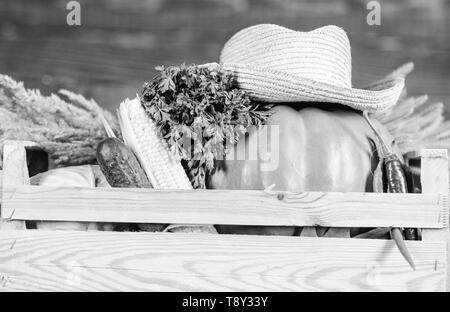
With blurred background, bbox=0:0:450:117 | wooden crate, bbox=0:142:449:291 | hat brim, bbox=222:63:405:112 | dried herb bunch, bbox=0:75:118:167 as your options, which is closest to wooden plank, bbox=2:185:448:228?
wooden crate, bbox=0:142:449:291

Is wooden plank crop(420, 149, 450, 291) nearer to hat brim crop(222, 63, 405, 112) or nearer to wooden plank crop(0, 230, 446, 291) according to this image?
wooden plank crop(0, 230, 446, 291)

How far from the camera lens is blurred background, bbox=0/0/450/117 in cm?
252

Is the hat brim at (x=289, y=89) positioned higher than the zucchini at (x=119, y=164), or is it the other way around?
the hat brim at (x=289, y=89)

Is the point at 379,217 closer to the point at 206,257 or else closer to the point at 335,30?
the point at 206,257

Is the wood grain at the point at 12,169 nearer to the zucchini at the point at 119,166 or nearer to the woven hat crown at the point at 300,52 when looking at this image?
the zucchini at the point at 119,166

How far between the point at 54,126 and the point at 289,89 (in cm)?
75

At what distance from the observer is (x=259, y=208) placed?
4.23 ft

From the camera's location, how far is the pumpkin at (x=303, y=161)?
1.41m

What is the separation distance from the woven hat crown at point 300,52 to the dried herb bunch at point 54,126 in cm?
50

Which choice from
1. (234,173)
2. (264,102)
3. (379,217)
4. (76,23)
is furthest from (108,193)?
→ (76,23)

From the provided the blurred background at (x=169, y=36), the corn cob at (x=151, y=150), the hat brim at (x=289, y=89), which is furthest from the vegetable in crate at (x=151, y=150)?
the blurred background at (x=169, y=36)

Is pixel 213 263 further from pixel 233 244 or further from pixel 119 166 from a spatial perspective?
pixel 119 166

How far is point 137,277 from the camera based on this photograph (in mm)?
1311

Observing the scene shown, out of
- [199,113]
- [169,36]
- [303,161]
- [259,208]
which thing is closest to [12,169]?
[199,113]
